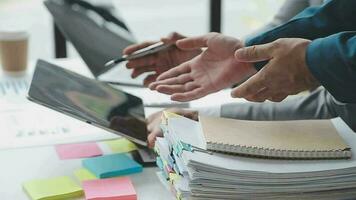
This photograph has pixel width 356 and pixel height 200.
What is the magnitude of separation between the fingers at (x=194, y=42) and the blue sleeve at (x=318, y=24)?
0.40 feet

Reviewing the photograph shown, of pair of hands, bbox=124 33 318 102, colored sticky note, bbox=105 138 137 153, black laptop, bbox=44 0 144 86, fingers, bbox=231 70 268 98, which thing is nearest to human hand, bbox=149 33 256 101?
pair of hands, bbox=124 33 318 102

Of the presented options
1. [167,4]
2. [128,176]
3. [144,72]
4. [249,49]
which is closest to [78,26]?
[144,72]

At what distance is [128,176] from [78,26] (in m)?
0.63

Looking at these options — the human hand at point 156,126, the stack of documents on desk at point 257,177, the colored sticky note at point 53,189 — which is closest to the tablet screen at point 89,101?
the human hand at point 156,126

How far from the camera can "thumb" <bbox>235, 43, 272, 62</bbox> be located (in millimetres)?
990

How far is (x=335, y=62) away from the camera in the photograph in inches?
37.0

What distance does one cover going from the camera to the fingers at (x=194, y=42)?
1298 millimetres

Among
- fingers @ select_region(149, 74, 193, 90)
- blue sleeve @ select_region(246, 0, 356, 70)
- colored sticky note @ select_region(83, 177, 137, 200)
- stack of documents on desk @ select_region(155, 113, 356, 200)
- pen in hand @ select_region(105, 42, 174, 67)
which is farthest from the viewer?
pen in hand @ select_region(105, 42, 174, 67)

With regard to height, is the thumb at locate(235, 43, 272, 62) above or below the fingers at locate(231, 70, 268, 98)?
above

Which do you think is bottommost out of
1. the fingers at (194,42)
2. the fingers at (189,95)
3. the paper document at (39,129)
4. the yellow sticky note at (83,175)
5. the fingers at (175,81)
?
the paper document at (39,129)

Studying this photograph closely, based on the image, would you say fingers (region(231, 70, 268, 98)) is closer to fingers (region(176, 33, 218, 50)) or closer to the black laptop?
fingers (region(176, 33, 218, 50))

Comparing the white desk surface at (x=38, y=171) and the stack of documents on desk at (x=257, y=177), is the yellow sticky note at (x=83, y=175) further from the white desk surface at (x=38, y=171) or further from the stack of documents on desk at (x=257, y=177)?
the stack of documents on desk at (x=257, y=177)

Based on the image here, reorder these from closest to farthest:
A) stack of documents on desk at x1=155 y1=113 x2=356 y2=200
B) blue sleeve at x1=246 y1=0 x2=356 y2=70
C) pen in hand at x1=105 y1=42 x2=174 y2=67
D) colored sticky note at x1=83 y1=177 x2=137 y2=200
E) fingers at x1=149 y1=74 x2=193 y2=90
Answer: stack of documents on desk at x1=155 y1=113 x2=356 y2=200 → colored sticky note at x1=83 y1=177 x2=137 y2=200 → blue sleeve at x1=246 y1=0 x2=356 y2=70 → fingers at x1=149 y1=74 x2=193 y2=90 → pen in hand at x1=105 y1=42 x2=174 y2=67

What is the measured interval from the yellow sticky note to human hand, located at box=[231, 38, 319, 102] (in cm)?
31
